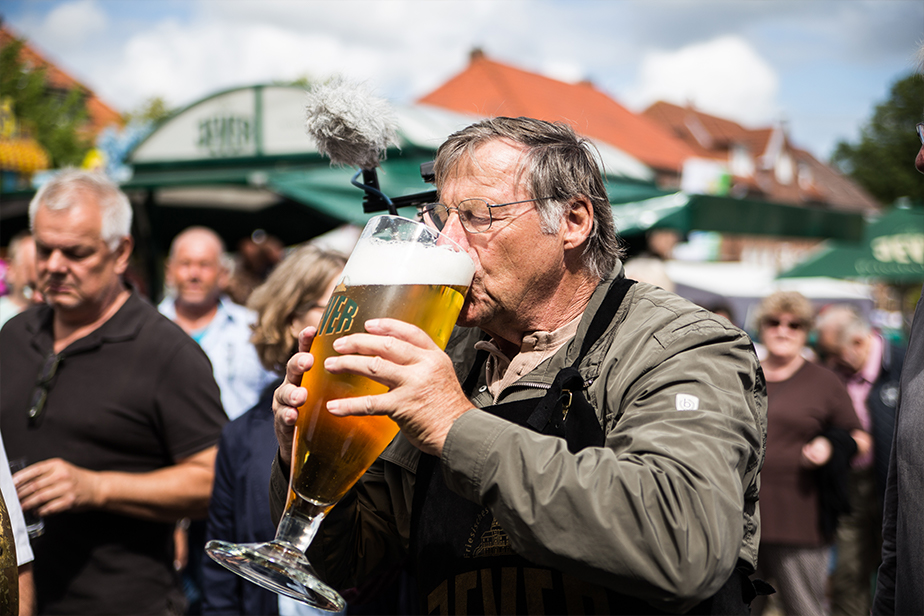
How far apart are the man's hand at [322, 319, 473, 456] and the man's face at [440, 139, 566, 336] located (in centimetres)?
33

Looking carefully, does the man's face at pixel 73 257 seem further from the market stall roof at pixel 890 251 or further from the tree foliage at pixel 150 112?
the tree foliage at pixel 150 112

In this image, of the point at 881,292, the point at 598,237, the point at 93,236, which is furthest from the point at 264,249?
the point at 881,292

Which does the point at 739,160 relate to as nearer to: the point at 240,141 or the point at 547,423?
the point at 240,141

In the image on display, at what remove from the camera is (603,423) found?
1.35m

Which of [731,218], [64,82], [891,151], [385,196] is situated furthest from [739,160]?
[385,196]

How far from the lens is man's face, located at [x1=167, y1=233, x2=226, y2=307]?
520 centimetres

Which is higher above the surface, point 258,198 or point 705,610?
point 258,198

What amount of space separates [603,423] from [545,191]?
0.48m

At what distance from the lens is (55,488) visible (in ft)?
7.14

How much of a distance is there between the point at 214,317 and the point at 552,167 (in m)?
4.12

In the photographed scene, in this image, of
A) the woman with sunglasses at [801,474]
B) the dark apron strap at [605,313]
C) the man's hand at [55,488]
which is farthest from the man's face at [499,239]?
the woman with sunglasses at [801,474]

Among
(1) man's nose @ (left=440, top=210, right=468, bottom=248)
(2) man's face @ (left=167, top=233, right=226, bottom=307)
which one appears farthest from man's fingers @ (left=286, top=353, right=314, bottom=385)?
(2) man's face @ (left=167, top=233, right=226, bottom=307)

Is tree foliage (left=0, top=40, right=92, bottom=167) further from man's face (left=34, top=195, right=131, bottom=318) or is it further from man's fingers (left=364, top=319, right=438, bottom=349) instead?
man's fingers (left=364, top=319, right=438, bottom=349)

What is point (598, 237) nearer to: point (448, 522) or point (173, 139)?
point (448, 522)
